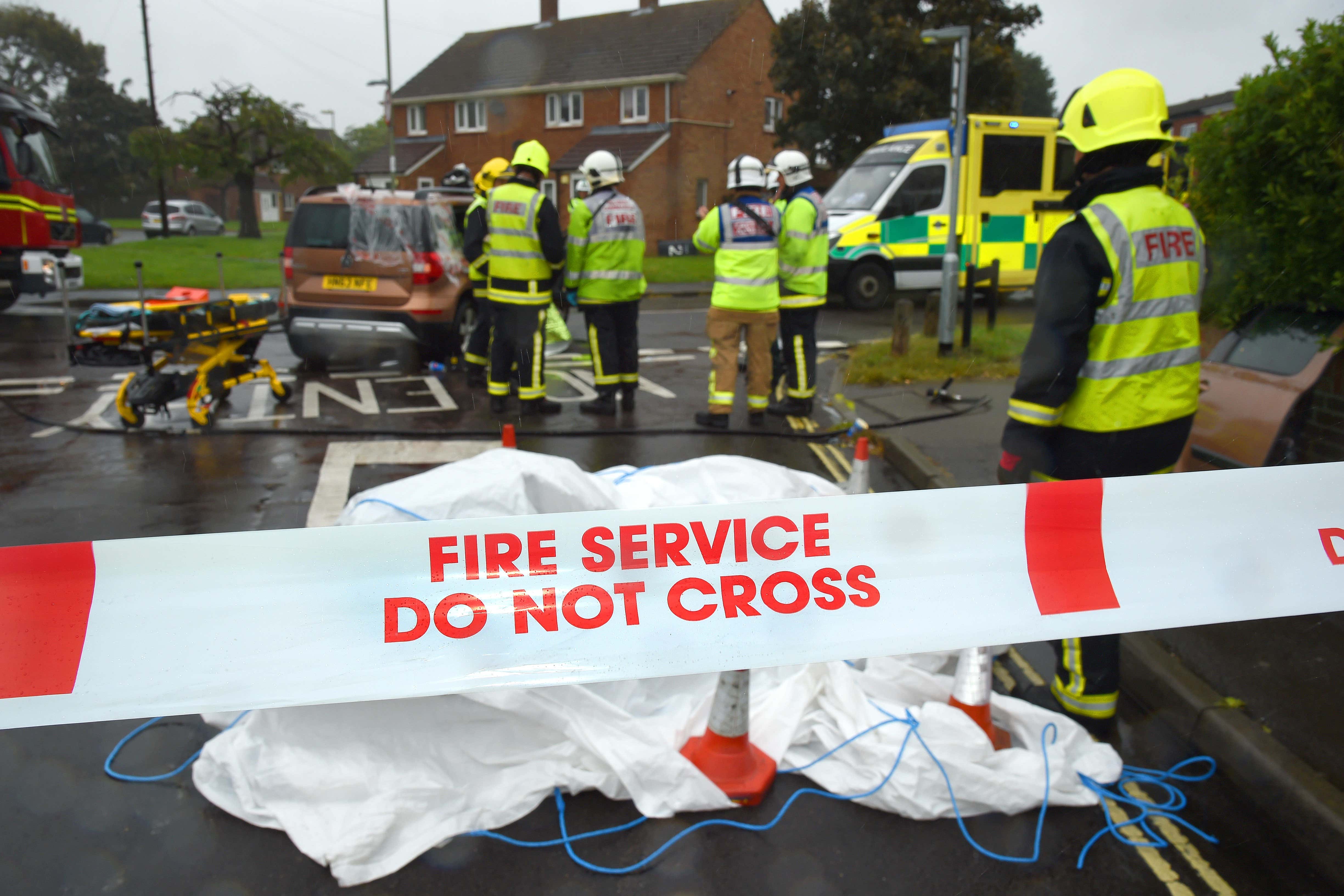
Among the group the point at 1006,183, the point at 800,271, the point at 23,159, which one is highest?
the point at 23,159

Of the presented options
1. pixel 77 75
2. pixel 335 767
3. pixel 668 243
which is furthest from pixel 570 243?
pixel 77 75

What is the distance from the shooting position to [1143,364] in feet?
9.73

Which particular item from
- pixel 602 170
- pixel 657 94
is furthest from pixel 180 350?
pixel 657 94

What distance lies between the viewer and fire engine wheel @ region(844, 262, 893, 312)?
582 inches

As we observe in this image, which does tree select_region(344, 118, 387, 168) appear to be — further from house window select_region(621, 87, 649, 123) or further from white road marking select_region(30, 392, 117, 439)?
white road marking select_region(30, 392, 117, 439)

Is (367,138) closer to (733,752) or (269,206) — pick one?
(269,206)

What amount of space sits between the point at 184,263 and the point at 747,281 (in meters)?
20.6

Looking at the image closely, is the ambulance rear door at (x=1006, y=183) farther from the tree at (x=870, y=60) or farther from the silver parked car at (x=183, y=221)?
the silver parked car at (x=183, y=221)

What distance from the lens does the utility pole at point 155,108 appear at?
1545cm

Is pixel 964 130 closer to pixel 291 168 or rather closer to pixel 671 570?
pixel 671 570

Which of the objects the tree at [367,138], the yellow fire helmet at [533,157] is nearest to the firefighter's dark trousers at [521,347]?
the yellow fire helmet at [533,157]

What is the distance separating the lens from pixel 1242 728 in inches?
114

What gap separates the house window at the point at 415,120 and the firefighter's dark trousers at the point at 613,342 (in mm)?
23835

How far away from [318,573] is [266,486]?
419 centimetres
